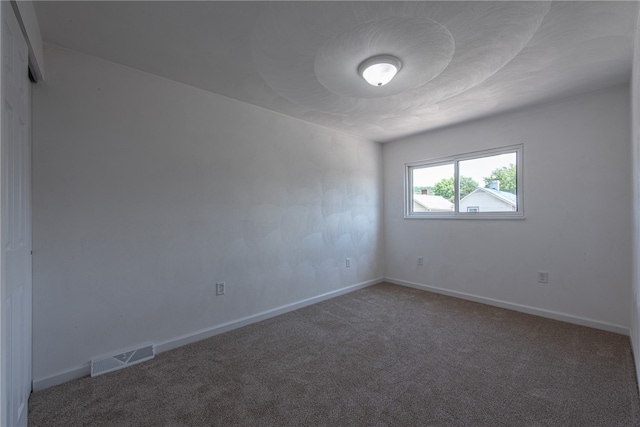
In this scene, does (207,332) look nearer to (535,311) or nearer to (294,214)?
(294,214)

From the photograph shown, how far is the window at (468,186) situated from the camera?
335 cm

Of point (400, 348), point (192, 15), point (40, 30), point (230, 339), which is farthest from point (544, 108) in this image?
point (40, 30)

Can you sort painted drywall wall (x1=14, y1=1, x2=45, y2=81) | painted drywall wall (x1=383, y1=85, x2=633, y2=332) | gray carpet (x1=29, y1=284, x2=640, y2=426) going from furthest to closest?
painted drywall wall (x1=383, y1=85, x2=633, y2=332)
gray carpet (x1=29, y1=284, x2=640, y2=426)
painted drywall wall (x1=14, y1=1, x2=45, y2=81)

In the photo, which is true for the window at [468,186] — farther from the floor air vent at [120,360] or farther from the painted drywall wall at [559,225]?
the floor air vent at [120,360]

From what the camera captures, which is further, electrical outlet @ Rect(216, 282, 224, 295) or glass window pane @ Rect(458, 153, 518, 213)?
glass window pane @ Rect(458, 153, 518, 213)

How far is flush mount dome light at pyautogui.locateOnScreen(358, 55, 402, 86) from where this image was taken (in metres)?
2.06

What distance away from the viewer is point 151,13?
5.52 feet

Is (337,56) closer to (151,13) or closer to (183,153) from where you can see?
(151,13)

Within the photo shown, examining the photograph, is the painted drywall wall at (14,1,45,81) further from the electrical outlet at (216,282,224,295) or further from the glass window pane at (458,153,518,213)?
the glass window pane at (458,153,518,213)

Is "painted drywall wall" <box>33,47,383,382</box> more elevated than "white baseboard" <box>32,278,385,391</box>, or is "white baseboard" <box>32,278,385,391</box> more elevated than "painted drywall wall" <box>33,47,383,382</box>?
"painted drywall wall" <box>33,47,383,382</box>

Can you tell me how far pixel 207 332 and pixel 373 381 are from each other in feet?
5.28

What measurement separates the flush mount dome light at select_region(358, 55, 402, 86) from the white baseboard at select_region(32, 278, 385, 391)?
2.55 m

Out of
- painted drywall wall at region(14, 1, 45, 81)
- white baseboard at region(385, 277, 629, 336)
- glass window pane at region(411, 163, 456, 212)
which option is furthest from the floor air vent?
glass window pane at region(411, 163, 456, 212)

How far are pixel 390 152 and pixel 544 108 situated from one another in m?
2.01
